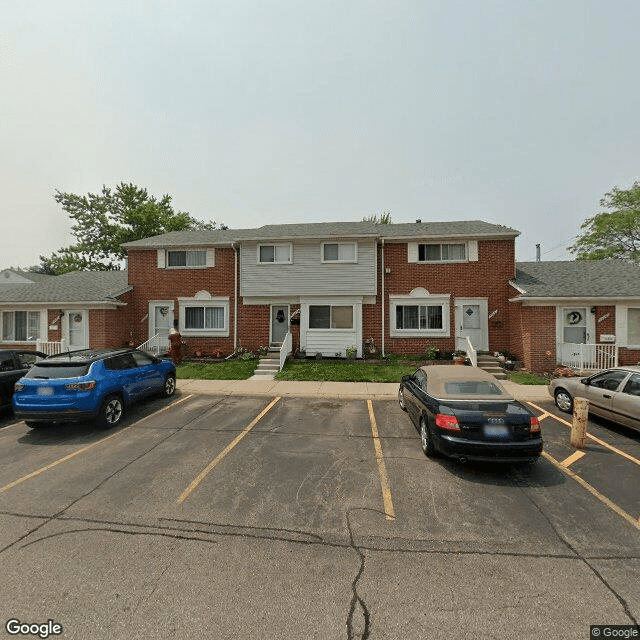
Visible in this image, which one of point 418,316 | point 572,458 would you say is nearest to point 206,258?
point 418,316

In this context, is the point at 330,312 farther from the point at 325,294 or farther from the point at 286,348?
the point at 286,348

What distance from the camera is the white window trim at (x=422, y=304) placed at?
51.1ft

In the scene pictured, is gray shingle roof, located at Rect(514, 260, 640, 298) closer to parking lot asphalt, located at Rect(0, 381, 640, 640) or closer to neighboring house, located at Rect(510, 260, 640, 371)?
neighboring house, located at Rect(510, 260, 640, 371)

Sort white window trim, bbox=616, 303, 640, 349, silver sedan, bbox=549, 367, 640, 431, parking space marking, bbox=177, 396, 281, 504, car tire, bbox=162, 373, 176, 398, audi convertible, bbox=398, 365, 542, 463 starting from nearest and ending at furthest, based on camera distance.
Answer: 1. parking space marking, bbox=177, 396, 281, 504
2. audi convertible, bbox=398, 365, 542, 463
3. silver sedan, bbox=549, 367, 640, 431
4. car tire, bbox=162, 373, 176, 398
5. white window trim, bbox=616, 303, 640, 349

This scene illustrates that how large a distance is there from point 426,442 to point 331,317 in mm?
10580

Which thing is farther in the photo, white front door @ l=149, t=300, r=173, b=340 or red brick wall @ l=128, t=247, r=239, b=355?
white front door @ l=149, t=300, r=173, b=340

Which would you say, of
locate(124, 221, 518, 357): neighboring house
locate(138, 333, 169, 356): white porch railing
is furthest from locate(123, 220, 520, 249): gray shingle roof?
locate(138, 333, 169, 356): white porch railing

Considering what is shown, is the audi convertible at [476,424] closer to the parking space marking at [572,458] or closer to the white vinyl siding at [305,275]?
the parking space marking at [572,458]

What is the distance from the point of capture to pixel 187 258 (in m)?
17.4

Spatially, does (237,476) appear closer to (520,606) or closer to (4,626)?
(4,626)

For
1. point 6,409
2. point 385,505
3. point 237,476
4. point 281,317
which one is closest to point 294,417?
point 237,476

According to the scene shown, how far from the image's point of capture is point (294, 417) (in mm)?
8445

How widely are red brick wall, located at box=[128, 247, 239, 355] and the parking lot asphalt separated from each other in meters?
10.2

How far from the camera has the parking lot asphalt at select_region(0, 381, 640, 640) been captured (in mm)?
2701
